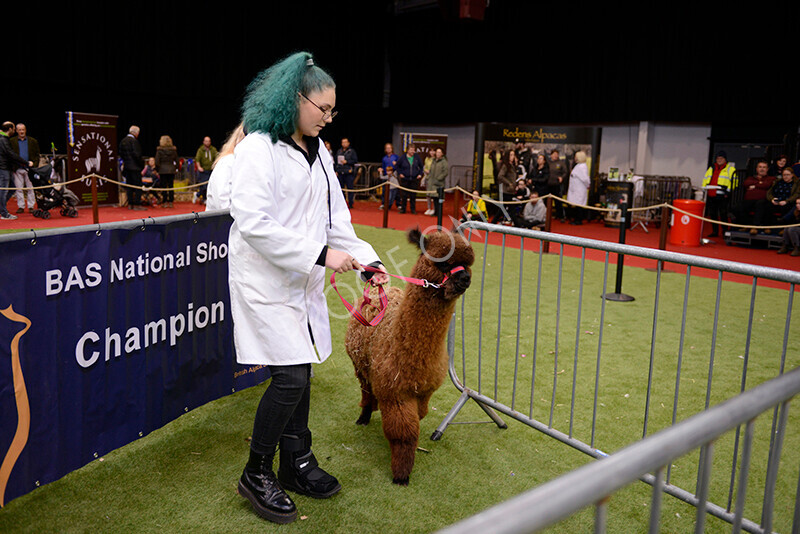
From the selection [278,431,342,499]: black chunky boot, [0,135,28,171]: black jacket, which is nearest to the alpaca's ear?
[278,431,342,499]: black chunky boot

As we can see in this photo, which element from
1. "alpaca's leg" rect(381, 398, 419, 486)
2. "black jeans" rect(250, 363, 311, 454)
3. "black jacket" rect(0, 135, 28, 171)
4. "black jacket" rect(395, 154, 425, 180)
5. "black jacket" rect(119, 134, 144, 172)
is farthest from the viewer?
"black jacket" rect(395, 154, 425, 180)

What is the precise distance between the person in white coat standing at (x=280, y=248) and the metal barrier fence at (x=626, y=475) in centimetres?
160

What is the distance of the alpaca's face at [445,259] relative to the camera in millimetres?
2908

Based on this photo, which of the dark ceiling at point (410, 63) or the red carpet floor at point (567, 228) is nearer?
the red carpet floor at point (567, 228)

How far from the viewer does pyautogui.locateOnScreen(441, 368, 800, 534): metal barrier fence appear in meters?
0.84

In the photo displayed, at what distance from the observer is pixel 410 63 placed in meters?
24.7

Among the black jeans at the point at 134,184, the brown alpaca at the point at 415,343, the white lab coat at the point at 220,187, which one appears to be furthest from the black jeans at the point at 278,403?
the black jeans at the point at 134,184

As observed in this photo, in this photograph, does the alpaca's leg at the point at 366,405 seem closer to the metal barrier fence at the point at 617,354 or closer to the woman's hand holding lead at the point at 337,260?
the metal barrier fence at the point at 617,354

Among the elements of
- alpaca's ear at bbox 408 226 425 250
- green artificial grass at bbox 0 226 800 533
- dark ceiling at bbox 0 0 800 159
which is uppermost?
dark ceiling at bbox 0 0 800 159

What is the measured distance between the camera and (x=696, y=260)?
8.71 ft

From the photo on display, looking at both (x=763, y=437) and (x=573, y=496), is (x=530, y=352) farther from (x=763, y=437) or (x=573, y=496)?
(x=573, y=496)

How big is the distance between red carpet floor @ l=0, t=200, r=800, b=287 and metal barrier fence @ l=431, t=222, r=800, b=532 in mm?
2368

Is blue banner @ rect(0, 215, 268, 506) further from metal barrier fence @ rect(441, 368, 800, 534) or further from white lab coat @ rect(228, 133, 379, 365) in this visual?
metal barrier fence @ rect(441, 368, 800, 534)

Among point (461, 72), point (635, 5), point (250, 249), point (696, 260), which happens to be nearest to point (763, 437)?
point (696, 260)
